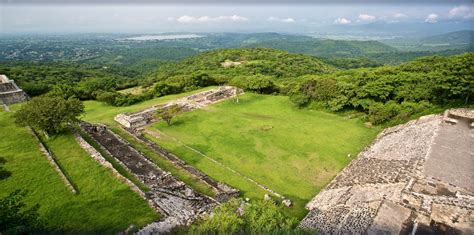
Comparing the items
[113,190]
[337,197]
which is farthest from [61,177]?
[337,197]

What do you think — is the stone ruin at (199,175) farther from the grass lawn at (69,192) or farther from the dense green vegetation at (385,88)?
the dense green vegetation at (385,88)

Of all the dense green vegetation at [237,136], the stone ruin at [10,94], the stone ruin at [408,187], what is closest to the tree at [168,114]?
the dense green vegetation at [237,136]

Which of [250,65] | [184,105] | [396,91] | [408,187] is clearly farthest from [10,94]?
[250,65]

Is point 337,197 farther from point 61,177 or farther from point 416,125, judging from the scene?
point 61,177

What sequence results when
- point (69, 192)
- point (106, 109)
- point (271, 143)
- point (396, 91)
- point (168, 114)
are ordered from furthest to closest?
point (106, 109), point (396, 91), point (168, 114), point (271, 143), point (69, 192)

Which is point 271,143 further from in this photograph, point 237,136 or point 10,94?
point 10,94

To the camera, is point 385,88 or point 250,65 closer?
point 385,88
